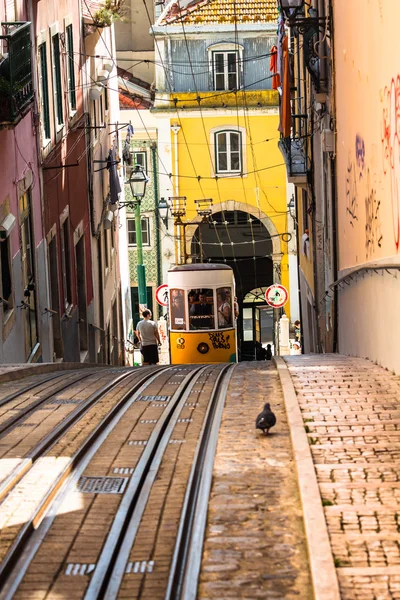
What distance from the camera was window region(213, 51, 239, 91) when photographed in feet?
128

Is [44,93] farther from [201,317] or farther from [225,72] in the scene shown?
[225,72]

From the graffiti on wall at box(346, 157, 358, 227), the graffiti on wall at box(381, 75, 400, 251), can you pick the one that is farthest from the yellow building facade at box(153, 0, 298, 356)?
the graffiti on wall at box(381, 75, 400, 251)

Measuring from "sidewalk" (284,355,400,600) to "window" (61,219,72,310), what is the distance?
1134 cm

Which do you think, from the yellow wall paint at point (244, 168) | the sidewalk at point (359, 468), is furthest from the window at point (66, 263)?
the yellow wall paint at point (244, 168)

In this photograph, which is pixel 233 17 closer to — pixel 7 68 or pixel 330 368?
pixel 7 68

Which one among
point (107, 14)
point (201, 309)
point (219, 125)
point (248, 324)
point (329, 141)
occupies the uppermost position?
point (107, 14)

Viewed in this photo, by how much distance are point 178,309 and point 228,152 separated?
16040mm

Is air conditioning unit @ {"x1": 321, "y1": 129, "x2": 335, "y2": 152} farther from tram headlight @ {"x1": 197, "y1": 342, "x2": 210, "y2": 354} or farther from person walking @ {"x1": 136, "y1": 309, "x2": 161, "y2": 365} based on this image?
tram headlight @ {"x1": 197, "y1": 342, "x2": 210, "y2": 354}

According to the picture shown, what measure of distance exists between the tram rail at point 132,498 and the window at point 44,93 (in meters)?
10.2

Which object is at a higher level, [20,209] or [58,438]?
[20,209]

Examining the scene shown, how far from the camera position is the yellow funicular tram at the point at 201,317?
24531mm

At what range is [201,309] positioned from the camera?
24594mm

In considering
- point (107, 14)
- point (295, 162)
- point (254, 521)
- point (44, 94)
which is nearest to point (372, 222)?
point (254, 521)

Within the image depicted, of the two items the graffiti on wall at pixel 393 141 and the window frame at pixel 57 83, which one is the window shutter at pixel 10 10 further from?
the graffiti on wall at pixel 393 141
